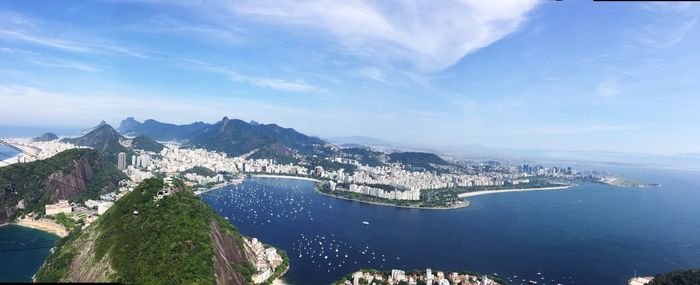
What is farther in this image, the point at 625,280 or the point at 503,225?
the point at 503,225

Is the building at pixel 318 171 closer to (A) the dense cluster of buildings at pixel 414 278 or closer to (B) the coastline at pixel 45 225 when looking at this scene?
(B) the coastline at pixel 45 225

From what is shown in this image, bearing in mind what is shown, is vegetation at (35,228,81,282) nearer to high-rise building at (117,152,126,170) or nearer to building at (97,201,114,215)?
building at (97,201,114,215)

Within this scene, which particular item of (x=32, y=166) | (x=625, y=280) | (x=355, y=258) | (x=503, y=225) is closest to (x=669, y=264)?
(x=625, y=280)

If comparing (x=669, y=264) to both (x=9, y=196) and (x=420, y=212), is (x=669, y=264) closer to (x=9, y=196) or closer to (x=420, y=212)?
(x=420, y=212)

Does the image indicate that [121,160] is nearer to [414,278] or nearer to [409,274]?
[409,274]

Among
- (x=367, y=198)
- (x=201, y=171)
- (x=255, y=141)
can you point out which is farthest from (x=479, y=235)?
(x=255, y=141)
